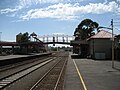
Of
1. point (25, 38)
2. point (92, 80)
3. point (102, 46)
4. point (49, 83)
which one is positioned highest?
point (25, 38)

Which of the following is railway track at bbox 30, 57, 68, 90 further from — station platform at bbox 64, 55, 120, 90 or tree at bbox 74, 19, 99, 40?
tree at bbox 74, 19, 99, 40

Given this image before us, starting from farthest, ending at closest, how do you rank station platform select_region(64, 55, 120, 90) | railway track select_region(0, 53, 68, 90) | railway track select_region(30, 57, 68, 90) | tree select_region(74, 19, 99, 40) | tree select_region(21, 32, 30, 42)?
tree select_region(21, 32, 30, 42) → tree select_region(74, 19, 99, 40) → railway track select_region(0, 53, 68, 90) → railway track select_region(30, 57, 68, 90) → station platform select_region(64, 55, 120, 90)

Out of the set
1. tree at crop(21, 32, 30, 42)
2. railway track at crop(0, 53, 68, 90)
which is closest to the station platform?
railway track at crop(0, 53, 68, 90)

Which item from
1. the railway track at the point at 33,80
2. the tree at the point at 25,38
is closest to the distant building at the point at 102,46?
the railway track at the point at 33,80

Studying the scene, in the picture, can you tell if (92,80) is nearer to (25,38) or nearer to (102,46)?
(102,46)

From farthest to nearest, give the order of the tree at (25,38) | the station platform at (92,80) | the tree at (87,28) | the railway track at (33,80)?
the tree at (25,38) < the tree at (87,28) < the railway track at (33,80) < the station platform at (92,80)

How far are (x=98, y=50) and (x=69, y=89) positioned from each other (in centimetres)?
4902

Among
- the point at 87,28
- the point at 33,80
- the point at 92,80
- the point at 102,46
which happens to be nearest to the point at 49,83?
the point at 33,80

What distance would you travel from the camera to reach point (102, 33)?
6769cm

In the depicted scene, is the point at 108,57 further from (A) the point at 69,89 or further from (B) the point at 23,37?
(B) the point at 23,37

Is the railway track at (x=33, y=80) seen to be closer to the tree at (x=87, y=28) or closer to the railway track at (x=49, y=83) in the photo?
the railway track at (x=49, y=83)

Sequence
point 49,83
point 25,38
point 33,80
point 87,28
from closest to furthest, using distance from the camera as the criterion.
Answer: point 49,83, point 33,80, point 87,28, point 25,38

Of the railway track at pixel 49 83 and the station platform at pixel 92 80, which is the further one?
the railway track at pixel 49 83

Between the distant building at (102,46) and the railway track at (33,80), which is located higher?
the distant building at (102,46)
